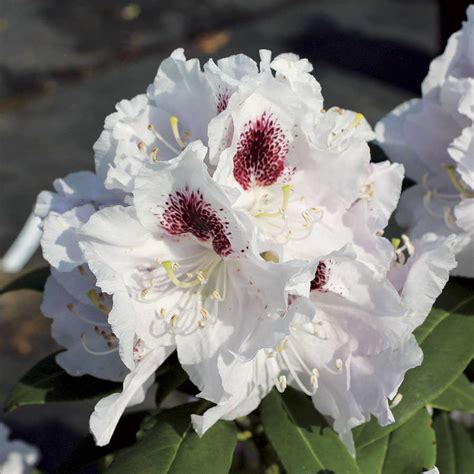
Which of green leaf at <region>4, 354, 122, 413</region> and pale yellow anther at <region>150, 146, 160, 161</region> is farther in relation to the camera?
green leaf at <region>4, 354, 122, 413</region>

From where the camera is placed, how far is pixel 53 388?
3.67 feet

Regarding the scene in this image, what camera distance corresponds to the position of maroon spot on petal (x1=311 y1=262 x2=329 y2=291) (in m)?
0.92

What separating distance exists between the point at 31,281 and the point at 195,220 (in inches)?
16.9

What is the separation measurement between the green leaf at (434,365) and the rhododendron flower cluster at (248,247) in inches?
1.6

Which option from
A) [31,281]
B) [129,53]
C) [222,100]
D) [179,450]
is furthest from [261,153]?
[129,53]

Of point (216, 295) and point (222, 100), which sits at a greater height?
point (222, 100)

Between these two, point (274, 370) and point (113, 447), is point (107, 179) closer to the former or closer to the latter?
point (274, 370)

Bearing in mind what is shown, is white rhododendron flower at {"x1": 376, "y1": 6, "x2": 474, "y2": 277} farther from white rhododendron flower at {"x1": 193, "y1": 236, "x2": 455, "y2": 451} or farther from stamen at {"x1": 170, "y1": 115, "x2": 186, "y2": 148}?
stamen at {"x1": 170, "y1": 115, "x2": 186, "y2": 148}

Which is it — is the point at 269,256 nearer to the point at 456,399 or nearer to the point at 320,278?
the point at 320,278

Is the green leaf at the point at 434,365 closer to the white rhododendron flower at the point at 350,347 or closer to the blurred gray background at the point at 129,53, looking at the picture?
the white rhododendron flower at the point at 350,347

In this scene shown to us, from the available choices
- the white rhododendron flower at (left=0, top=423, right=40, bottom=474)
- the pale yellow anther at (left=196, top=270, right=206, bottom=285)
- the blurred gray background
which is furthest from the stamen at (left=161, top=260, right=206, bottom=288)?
the blurred gray background

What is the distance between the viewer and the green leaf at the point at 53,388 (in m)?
1.10

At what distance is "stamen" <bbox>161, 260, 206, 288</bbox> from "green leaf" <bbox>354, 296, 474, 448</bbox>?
223 mm

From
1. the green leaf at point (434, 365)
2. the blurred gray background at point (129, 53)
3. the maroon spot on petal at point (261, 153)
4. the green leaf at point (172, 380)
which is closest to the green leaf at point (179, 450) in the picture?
the green leaf at point (172, 380)
